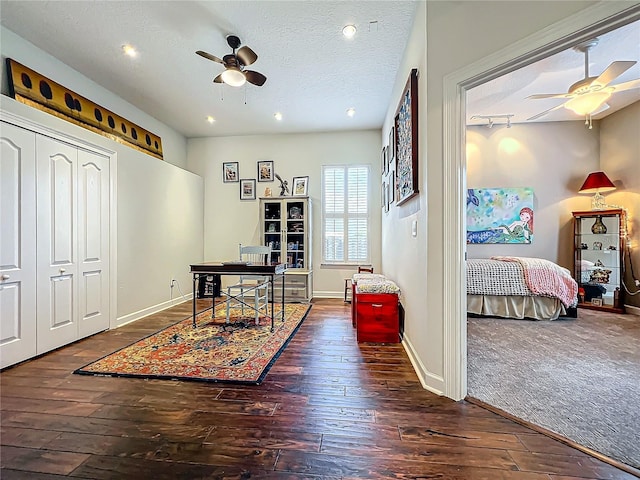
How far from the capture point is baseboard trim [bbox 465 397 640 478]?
4.71 feet

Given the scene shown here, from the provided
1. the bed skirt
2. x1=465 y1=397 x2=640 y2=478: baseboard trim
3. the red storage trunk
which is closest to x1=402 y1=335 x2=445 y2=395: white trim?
x1=465 y1=397 x2=640 y2=478: baseboard trim

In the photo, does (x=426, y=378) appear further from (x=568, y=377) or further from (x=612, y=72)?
(x=612, y=72)

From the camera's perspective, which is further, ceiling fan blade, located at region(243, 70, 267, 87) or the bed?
the bed

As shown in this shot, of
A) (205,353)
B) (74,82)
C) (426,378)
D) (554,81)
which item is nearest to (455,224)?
(426,378)

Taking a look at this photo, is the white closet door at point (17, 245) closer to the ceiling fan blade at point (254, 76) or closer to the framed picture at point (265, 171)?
the ceiling fan blade at point (254, 76)

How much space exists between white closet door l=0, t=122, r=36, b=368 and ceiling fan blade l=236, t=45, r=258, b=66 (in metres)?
2.03

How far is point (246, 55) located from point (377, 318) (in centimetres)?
290

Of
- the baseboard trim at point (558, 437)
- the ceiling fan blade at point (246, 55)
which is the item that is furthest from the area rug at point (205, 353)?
the ceiling fan blade at point (246, 55)

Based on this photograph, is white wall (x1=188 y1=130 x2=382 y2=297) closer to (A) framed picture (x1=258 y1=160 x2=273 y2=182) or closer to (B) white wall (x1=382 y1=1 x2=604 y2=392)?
(A) framed picture (x1=258 y1=160 x2=273 y2=182)

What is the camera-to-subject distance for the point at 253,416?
1.84 m

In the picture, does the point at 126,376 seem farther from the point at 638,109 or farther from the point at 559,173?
the point at 638,109

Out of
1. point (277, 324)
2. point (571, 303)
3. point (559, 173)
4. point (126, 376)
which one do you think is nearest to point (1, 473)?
point (126, 376)

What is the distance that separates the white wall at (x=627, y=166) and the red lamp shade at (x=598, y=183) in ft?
0.56

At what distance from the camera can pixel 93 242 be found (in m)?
3.47
